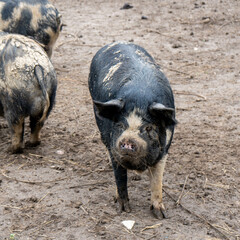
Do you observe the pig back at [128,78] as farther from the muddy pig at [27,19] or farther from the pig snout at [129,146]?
the muddy pig at [27,19]

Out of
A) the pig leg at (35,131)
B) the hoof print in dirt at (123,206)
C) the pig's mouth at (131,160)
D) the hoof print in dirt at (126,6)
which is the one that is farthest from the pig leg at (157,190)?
the hoof print in dirt at (126,6)

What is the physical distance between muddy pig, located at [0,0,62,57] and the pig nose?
4.72 metres

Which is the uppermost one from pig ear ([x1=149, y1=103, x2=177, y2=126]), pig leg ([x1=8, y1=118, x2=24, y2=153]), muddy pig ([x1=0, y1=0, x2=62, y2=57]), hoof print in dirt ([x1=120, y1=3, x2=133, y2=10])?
pig ear ([x1=149, y1=103, x2=177, y2=126])

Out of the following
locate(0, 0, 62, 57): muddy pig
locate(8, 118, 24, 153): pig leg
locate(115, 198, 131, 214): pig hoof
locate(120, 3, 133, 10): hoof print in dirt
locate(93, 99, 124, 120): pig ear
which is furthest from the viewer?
locate(120, 3, 133, 10): hoof print in dirt

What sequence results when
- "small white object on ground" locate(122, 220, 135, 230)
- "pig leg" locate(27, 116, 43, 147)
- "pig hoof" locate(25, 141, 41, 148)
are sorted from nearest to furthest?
"small white object on ground" locate(122, 220, 135, 230) < "pig leg" locate(27, 116, 43, 147) < "pig hoof" locate(25, 141, 41, 148)

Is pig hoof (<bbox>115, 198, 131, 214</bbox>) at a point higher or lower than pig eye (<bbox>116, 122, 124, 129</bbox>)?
lower

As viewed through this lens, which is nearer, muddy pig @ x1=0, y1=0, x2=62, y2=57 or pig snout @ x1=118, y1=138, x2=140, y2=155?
pig snout @ x1=118, y1=138, x2=140, y2=155

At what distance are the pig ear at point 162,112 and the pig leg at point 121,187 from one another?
0.70 meters

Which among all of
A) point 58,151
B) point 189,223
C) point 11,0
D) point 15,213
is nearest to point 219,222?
point 189,223

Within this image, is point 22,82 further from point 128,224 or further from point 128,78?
point 128,224

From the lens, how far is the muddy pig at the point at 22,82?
5348 mm

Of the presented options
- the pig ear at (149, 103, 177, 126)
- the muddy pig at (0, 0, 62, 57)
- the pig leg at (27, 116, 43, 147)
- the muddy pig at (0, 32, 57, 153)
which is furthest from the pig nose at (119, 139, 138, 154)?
the muddy pig at (0, 0, 62, 57)

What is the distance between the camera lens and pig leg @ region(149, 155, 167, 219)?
436 centimetres

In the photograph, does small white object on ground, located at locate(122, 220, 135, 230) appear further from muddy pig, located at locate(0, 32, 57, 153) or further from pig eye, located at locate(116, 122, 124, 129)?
muddy pig, located at locate(0, 32, 57, 153)
